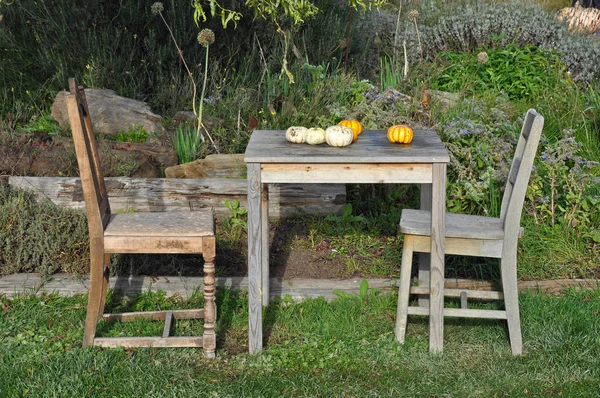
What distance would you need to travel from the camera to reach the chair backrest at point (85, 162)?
4.11 metres

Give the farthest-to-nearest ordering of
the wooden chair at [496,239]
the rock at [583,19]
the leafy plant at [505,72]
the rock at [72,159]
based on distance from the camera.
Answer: the rock at [583,19]
the leafy plant at [505,72]
the rock at [72,159]
the wooden chair at [496,239]

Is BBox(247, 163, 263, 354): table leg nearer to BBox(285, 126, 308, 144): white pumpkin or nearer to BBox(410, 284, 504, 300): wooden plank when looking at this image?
BBox(285, 126, 308, 144): white pumpkin

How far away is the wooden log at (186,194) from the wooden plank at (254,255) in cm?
159

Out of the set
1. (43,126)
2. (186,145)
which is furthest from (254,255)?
(43,126)

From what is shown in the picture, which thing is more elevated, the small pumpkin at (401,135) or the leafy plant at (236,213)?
the small pumpkin at (401,135)

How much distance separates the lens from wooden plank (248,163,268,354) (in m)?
4.27

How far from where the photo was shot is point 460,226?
4.52 meters

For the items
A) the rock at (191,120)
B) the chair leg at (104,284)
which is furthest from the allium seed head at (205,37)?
the chair leg at (104,284)

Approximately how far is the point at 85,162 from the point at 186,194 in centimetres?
180

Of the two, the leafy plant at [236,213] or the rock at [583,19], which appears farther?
the rock at [583,19]

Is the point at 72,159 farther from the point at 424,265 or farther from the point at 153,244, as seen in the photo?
the point at 424,265

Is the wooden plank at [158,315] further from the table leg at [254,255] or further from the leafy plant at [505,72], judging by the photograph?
the leafy plant at [505,72]

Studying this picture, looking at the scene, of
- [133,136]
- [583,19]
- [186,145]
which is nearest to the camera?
[186,145]

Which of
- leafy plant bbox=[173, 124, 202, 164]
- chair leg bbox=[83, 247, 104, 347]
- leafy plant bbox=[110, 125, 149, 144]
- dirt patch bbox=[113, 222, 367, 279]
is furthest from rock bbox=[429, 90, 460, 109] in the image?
chair leg bbox=[83, 247, 104, 347]
